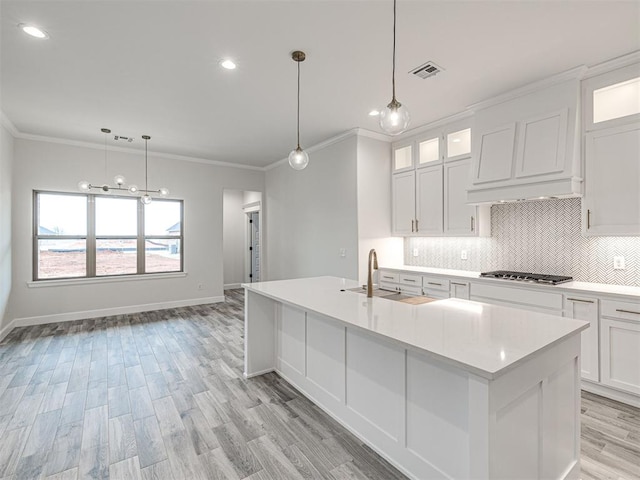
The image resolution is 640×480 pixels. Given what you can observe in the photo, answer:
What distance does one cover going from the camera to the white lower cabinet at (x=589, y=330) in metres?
2.71

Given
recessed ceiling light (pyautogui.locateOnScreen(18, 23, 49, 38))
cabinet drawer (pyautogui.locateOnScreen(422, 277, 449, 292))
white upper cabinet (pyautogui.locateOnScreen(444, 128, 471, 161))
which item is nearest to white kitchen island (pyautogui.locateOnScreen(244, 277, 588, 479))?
cabinet drawer (pyautogui.locateOnScreen(422, 277, 449, 292))

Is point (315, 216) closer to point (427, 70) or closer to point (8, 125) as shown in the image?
point (427, 70)

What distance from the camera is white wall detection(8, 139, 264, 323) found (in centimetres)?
486

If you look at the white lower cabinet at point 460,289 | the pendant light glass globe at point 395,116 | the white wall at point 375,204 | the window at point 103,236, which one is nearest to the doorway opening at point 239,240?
the window at point 103,236

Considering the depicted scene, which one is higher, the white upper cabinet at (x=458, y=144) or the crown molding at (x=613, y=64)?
the crown molding at (x=613, y=64)

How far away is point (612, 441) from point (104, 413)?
371 centimetres

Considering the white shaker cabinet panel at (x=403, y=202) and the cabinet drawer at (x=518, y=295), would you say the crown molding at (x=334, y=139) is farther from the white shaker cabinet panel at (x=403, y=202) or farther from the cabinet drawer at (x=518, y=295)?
the cabinet drawer at (x=518, y=295)

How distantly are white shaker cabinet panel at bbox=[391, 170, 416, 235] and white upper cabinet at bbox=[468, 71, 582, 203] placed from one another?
0.99 meters

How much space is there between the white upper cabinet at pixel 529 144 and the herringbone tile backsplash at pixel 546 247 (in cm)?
49

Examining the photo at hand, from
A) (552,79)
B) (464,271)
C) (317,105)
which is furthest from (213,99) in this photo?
(464,271)

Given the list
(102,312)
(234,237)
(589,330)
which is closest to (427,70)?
(589,330)

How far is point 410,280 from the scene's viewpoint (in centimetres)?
422

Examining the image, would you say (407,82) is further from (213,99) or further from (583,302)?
(583,302)

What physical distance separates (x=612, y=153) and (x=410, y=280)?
2.37 m
